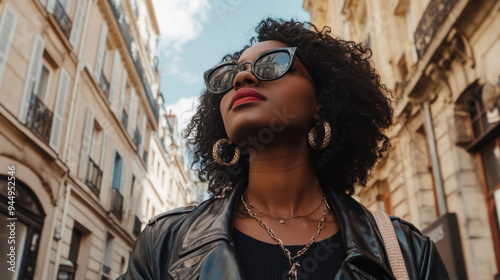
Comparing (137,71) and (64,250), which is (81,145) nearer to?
(64,250)

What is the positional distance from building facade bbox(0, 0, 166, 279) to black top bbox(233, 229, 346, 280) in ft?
25.0

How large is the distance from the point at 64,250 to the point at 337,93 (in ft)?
34.5

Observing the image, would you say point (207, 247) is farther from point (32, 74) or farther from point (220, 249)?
point (32, 74)

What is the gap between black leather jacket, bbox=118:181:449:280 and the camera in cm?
162

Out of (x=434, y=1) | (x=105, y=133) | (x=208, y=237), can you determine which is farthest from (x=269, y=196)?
(x=105, y=133)

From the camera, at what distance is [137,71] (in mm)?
18906

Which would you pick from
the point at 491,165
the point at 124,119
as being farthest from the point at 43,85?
the point at 491,165

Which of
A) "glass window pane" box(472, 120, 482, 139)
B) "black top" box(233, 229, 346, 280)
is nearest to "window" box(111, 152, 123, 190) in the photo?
"glass window pane" box(472, 120, 482, 139)

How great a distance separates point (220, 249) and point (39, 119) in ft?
30.8

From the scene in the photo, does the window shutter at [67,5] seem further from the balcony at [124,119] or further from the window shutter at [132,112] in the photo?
the window shutter at [132,112]

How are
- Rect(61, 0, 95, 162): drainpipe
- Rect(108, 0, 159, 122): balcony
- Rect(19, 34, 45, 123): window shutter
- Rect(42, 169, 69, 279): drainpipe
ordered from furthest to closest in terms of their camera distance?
Rect(108, 0, 159, 122): balcony < Rect(61, 0, 95, 162): drainpipe < Rect(42, 169, 69, 279): drainpipe < Rect(19, 34, 45, 123): window shutter

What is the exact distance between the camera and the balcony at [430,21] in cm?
764

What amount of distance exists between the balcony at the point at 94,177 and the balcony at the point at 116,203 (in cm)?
142

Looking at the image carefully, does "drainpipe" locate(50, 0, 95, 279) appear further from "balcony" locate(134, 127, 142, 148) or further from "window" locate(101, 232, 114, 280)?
"balcony" locate(134, 127, 142, 148)
